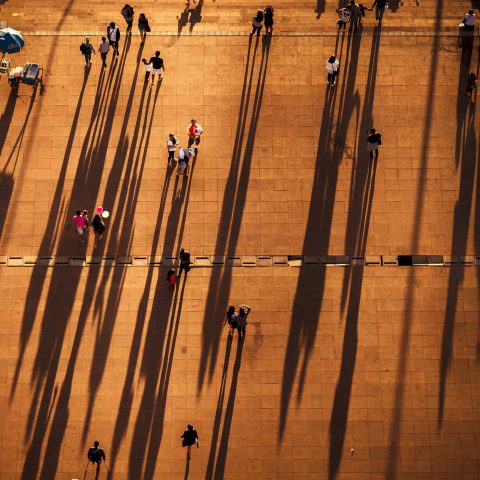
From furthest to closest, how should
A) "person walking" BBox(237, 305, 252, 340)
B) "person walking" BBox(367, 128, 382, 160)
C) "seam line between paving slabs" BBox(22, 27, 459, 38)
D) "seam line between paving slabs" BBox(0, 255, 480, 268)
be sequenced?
"seam line between paving slabs" BBox(22, 27, 459, 38) → "person walking" BBox(367, 128, 382, 160) → "seam line between paving slabs" BBox(0, 255, 480, 268) → "person walking" BBox(237, 305, 252, 340)

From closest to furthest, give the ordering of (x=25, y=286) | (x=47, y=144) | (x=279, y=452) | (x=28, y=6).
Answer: (x=279, y=452)
(x=25, y=286)
(x=47, y=144)
(x=28, y=6)

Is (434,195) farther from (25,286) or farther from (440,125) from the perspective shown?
(25,286)

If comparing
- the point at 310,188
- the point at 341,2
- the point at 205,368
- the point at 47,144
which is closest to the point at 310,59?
the point at 341,2

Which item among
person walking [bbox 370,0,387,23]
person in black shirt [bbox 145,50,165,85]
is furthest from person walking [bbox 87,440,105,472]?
person walking [bbox 370,0,387,23]

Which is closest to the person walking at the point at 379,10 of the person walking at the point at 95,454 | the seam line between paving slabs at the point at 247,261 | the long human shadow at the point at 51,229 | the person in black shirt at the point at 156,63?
the person in black shirt at the point at 156,63

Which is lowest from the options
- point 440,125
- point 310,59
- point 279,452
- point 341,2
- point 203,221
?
point 279,452

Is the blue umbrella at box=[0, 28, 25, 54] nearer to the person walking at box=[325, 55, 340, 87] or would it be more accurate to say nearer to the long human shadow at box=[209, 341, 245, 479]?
the person walking at box=[325, 55, 340, 87]

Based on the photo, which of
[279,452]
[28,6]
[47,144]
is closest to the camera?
[279,452]
